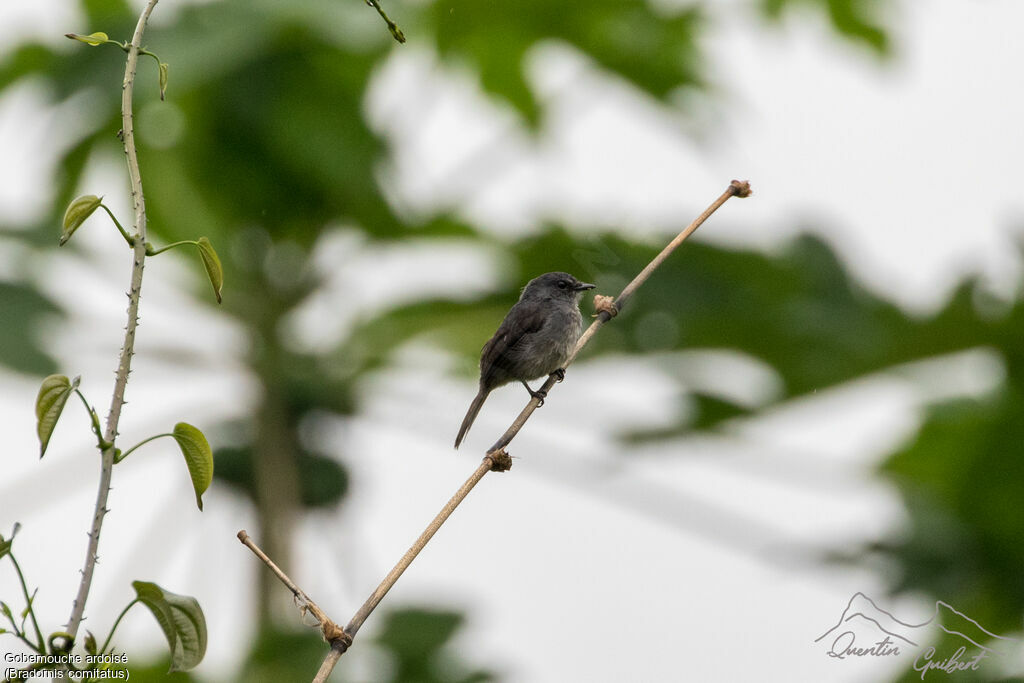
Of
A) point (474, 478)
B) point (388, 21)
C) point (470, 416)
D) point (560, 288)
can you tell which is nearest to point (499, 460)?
point (474, 478)

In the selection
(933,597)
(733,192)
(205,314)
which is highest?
(205,314)

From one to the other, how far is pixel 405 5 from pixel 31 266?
113 inches

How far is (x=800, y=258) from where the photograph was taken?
232 inches

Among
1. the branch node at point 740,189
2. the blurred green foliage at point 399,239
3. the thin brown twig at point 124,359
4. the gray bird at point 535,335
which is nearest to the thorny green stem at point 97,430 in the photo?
the thin brown twig at point 124,359

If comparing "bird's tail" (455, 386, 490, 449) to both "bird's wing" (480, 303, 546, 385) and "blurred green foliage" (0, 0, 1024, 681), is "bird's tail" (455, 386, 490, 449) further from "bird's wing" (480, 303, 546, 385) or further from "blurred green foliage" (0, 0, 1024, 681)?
"blurred green foliage" (0, 0, 1024, 681)

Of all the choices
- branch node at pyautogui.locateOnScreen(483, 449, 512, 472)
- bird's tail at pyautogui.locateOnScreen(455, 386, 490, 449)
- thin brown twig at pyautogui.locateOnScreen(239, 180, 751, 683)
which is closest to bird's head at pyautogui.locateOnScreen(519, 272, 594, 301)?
bird's tail at pyautogui.locateOnScreen(455, 386, 490, 449)

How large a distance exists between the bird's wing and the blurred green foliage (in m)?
2.25

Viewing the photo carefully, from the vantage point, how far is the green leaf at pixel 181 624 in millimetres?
1161

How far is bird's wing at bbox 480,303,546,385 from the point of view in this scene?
2973 mm

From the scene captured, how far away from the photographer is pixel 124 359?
1.01 m

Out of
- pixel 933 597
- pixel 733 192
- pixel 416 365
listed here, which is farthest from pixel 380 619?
pixel 733 192

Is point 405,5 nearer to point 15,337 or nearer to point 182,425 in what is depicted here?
point 15,337

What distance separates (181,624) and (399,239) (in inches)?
226

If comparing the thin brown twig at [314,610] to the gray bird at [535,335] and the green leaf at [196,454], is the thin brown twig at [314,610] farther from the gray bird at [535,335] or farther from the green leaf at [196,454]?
the gray bird at [535,335]
